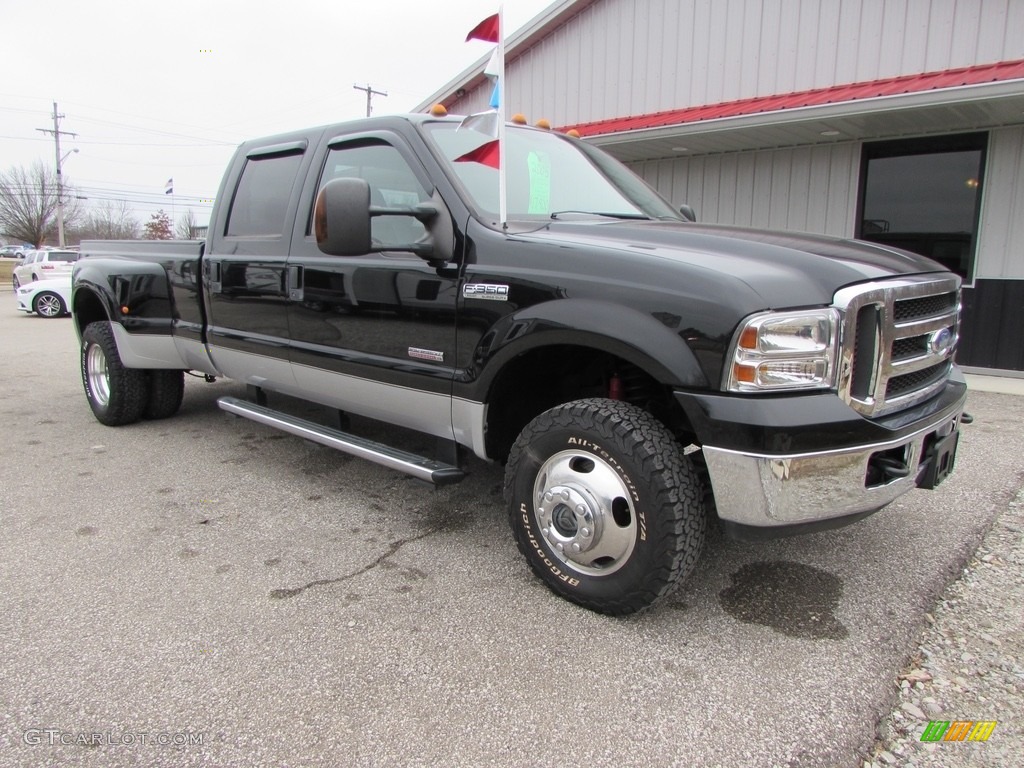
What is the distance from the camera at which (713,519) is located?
137 inches

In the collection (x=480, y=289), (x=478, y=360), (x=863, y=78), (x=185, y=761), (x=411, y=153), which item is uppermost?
(x=863, y=78)

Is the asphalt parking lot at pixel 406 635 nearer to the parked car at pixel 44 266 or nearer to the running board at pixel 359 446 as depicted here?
the running board at pixel 359 446

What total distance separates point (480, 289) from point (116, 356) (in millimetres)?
3606

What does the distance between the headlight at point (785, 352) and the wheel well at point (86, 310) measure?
16.4 feet

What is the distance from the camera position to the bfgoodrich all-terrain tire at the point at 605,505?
7.50 ft

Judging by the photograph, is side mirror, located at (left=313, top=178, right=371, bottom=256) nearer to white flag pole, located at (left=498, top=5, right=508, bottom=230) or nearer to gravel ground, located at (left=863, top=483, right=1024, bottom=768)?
white flag pole, located at (left=498, top=5, right=508, bottom=230)

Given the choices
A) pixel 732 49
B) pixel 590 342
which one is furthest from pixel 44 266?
pixel 590 342

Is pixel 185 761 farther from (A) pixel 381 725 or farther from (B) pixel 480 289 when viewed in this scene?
(B) pixel 480 289

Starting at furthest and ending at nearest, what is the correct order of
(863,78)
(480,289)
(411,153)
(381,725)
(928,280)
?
(863,78) → (411,153) → (480,289) → (928,280) → (381,725)

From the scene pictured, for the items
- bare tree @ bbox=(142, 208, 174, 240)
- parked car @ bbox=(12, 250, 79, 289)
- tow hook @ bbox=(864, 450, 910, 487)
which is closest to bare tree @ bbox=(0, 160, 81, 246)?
bare tree @ bbox=(142, 208, 174, 240)

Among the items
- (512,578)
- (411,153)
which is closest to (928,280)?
(512,578)

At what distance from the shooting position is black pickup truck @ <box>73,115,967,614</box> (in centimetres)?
211

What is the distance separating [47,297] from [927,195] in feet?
58.8

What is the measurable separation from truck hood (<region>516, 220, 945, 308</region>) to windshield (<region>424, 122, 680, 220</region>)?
11.7 inches
